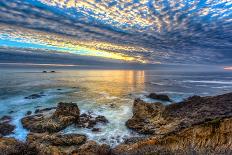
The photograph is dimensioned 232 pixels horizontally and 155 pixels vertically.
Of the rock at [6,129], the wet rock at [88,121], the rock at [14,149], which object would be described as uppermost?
the rock at [14,149]

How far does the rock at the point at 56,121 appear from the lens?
1847 cm

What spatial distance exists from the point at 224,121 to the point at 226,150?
1.64 meters

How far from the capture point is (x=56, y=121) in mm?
19828

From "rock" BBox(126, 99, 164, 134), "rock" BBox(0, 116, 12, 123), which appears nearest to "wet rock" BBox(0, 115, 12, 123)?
"rock" BBox(0, 116, 12, 123)

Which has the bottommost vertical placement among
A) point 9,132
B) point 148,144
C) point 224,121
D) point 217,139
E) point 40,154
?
point 9,132

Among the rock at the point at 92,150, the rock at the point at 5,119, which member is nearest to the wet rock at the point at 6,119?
the rock at the point at 5,119

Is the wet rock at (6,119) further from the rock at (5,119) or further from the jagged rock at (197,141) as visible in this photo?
the jagged rock at (197,141)

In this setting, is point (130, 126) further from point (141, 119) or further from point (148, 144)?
point (148, 144)

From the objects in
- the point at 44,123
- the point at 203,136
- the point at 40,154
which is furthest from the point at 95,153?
the point at 44,123

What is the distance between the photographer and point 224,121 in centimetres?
1023

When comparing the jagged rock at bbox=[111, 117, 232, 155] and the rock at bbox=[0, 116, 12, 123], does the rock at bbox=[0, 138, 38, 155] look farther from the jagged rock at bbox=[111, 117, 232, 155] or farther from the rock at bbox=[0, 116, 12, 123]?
the rock at bbox=[0, 116, 12, 123]

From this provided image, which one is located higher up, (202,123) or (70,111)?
(202,123)

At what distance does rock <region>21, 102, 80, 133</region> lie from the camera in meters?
18.5

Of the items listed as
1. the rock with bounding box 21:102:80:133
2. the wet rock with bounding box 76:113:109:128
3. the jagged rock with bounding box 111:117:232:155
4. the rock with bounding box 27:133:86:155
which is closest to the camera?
the jagged rock with bounding box 111:117:232:155
